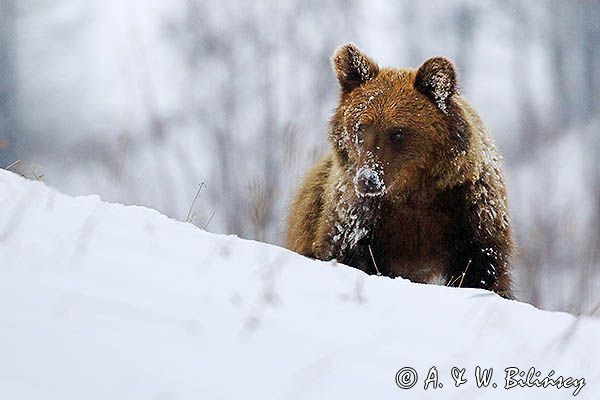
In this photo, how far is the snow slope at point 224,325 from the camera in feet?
7.57

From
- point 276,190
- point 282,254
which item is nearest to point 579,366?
point 282,254

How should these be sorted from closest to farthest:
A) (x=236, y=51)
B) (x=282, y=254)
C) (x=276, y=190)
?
(x=282, y=254) < (x=276, y=190) < (x=236, y=51)

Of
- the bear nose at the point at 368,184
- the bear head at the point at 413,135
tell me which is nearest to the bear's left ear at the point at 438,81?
the bear head at the point at 413,135

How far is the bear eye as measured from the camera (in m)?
6.10

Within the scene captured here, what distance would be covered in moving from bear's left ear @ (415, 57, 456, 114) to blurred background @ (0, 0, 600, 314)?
0.83 metres

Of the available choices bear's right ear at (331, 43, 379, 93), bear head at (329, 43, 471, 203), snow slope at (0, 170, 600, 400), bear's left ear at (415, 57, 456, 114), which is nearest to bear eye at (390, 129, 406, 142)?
bear head at (329, 43, 471, 203)

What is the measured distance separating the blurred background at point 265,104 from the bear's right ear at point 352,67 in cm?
42

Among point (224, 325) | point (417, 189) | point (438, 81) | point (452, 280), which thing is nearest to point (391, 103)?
point (438, 81)

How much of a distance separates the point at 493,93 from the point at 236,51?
892cm

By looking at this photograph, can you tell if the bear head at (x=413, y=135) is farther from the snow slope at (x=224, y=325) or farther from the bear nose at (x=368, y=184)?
the snow slope at (x=224, y=325)

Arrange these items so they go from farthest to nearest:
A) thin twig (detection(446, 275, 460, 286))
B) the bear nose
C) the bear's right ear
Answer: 1. the bear's right ear
2. the bear nose
3. thin twig (detection(446, 275, 460, 286))

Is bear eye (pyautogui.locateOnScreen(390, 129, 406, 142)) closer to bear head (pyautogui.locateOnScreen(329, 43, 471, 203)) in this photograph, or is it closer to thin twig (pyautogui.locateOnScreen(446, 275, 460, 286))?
bear head (pyautogui.locateOnScreen(329, 43, 471, 203))

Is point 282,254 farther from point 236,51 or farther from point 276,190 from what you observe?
point 236,51

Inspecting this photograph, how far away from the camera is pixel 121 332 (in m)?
2.45
